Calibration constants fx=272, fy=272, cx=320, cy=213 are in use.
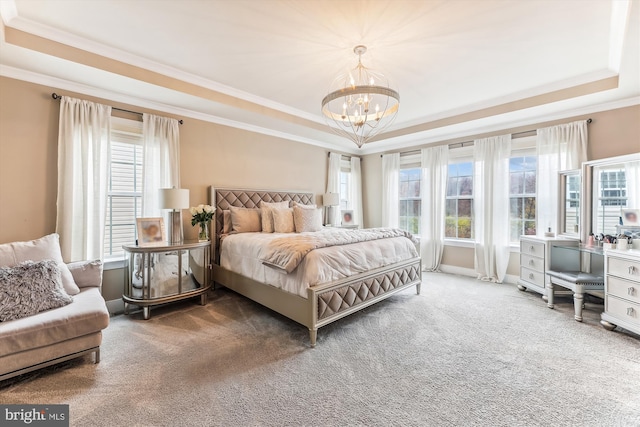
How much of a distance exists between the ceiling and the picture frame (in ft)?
4.73

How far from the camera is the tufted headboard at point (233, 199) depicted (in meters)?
4.21

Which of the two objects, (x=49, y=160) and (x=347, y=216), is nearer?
(x=49, y=160)

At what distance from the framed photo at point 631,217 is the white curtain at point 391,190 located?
133 inches

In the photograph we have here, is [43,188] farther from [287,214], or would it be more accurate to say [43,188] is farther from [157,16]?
[287,214]

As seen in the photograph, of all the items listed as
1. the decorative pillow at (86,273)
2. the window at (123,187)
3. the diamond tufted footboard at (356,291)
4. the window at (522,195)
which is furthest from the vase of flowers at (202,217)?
the window at (522,195)

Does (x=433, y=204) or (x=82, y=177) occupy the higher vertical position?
(x=82, y=177)

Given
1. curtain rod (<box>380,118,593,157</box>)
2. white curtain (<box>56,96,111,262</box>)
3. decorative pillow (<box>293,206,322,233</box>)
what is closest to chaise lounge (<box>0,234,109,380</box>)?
white curtain (<box>56,96,111,262</box>)

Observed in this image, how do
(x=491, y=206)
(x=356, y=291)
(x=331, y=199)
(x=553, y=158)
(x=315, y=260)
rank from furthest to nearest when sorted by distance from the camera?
(x=331, y=199) < (x=491, y=206) < (x=553, y=158) < (x=356, y=291) < (x=315, y=260)

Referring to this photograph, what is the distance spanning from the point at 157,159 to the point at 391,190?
448 centimetres

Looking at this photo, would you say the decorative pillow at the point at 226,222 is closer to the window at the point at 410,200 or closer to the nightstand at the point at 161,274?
the nightstand at the point at 161,274

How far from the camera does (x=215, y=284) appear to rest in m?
4.19

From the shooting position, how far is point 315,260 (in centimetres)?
261

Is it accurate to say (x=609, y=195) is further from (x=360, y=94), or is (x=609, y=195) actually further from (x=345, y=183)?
(x=345, y=183)

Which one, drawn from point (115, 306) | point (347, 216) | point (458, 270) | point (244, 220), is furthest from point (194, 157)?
point (458, 270)
